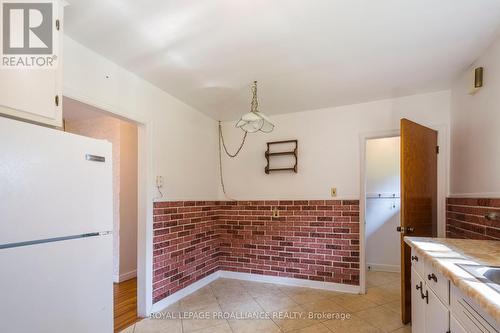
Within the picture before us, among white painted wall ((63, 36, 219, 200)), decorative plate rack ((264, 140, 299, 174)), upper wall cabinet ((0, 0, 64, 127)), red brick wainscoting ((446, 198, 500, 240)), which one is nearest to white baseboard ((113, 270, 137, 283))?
white painted wall ((63, 36, 219, 200))

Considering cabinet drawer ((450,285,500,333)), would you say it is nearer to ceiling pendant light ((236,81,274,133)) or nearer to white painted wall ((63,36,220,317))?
ceiling pendant light ((236,81,274,133))

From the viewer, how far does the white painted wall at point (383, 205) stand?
398 cm

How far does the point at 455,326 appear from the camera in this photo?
115 cm

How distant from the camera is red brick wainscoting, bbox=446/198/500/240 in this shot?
187 cm

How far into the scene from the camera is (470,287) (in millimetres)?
961

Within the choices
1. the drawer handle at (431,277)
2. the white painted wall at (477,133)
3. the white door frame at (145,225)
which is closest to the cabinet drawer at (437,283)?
the drawer handle at (431,277)

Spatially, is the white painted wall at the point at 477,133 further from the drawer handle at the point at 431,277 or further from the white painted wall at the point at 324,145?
the drawer handle at the point at 431,277

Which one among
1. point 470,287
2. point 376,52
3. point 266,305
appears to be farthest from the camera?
point 266,305

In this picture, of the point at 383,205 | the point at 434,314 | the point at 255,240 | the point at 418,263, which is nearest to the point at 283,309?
the point at 255,240

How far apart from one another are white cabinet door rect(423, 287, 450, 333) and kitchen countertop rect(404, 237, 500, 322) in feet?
0.65

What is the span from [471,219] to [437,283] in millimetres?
1221

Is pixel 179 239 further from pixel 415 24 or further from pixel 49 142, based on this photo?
pixel 415 24

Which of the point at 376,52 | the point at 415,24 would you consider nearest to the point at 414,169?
the point at 376,52

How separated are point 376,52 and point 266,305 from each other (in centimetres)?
Answer: 261
